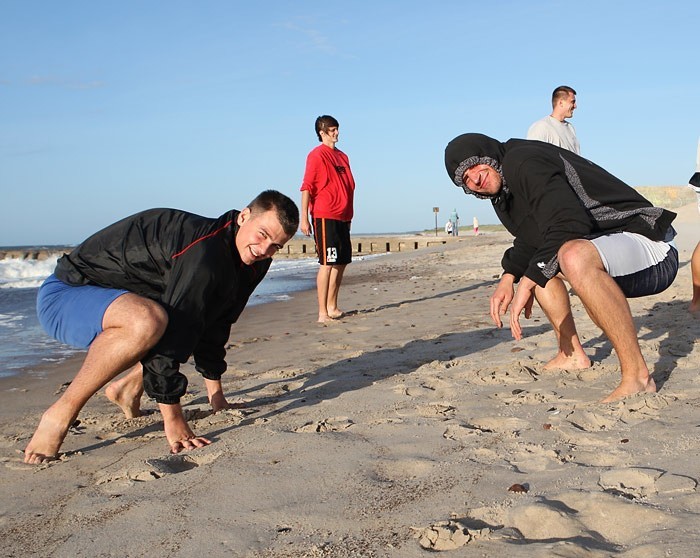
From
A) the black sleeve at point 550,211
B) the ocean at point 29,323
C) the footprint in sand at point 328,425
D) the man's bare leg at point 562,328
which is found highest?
the black sleeve at point 550,211

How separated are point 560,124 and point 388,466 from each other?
387cm

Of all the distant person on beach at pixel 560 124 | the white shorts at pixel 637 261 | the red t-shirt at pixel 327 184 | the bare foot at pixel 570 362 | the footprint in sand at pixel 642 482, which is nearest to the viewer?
the footprint in sand at pixel 642 482

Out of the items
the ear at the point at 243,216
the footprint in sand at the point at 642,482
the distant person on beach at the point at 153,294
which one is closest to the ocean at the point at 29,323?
the distant person on beach at the point at 153,294

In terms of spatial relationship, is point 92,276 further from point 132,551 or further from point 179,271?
point 132,551

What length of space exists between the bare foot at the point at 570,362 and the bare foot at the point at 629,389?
688 mm

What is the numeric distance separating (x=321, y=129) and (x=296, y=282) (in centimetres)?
672

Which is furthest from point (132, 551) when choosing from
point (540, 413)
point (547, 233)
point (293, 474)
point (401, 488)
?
point (547, 233)

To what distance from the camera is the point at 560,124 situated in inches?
222

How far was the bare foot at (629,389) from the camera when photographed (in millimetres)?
3277

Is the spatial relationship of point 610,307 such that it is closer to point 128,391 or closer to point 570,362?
point 570,362

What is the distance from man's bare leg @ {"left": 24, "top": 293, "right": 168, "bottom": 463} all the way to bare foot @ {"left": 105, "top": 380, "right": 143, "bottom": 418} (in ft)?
1.82

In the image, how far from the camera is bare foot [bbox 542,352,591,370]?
4.04 metres

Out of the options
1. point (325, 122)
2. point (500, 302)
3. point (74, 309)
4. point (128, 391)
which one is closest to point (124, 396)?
point (128, 391)

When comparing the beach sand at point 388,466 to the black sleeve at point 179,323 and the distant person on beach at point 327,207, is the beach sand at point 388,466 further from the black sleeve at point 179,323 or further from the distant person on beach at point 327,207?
the distant person on beach at point 327,207
